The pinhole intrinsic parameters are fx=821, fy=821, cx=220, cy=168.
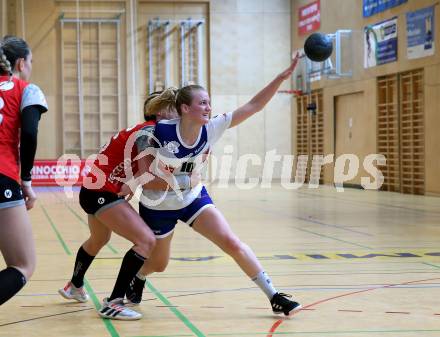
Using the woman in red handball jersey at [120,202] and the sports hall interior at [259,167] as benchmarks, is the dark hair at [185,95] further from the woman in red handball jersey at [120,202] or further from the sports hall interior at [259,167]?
the sports hall interior at [259,167]

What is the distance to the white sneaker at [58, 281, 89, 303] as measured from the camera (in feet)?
21.5

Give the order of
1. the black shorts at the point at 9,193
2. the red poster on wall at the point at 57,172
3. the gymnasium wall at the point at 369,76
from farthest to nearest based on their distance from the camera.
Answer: the red poster on wall at the point at 57,172, the gymnasium wall at the point at 369,76, the black shorts at the point at 9,193

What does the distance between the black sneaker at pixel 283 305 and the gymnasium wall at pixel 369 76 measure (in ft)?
52.0

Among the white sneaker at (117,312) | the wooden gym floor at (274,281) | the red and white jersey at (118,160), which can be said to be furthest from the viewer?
the red and white jersey at (118,160)

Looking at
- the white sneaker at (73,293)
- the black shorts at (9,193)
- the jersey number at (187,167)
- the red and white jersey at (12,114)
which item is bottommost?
the white sneaker at (73,293)

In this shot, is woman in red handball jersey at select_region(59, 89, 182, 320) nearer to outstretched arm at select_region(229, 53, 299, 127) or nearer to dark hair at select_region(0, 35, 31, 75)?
outstretched arm at select_region(229, 53, 299, 127)

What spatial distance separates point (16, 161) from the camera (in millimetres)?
4762

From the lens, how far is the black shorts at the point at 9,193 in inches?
181

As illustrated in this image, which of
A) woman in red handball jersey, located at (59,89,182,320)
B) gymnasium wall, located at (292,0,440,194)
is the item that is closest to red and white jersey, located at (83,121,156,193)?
woman in red handball jersey, located at (59,89,182,320)

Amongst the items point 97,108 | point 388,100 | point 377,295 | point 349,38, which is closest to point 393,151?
point 388,100

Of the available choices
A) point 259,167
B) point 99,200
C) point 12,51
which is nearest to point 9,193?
point 12,51

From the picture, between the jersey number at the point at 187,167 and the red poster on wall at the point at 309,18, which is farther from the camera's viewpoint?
the red poster on wall at the point at 309,18

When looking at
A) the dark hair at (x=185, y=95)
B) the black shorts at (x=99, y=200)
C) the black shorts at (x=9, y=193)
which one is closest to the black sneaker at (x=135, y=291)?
the black shorts at (x=99, y=200)

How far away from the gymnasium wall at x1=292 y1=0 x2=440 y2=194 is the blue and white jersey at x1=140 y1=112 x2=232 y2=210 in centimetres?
1566
